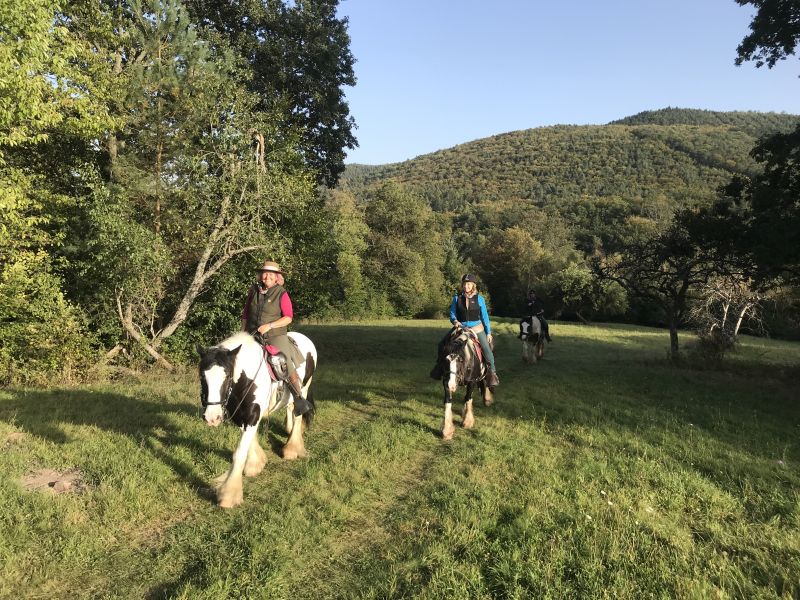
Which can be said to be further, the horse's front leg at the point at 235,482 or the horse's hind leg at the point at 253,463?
the horse's hind leg at the point at 253,463

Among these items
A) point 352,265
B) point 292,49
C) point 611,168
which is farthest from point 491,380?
point 611,168

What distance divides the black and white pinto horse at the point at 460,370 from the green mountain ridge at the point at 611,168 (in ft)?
328

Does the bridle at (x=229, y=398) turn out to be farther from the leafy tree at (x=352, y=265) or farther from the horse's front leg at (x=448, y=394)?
the leafy tree at (x=352, y=265)

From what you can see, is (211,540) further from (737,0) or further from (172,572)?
(737,0)

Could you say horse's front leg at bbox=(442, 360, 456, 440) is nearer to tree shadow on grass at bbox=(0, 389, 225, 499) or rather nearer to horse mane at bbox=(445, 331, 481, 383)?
horse mane at bbox=(445, 331, 481, 383)

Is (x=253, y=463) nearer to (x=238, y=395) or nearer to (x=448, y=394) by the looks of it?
(x=238, y=395)

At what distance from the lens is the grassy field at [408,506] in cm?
385

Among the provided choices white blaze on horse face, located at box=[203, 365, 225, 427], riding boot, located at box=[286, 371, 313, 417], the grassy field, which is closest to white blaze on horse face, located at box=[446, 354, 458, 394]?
the grassy field

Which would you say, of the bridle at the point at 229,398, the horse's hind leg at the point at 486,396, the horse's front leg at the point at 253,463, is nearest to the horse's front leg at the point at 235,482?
the bridle at the point at 229,398

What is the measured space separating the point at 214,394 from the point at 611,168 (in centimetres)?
16469

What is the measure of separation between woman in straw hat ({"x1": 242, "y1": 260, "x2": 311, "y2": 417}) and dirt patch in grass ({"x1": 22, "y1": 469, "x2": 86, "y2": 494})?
9.36ft

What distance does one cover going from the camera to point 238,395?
559 cm

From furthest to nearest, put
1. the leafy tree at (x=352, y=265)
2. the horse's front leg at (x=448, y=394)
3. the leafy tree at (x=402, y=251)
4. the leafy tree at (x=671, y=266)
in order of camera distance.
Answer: the leafy tree at (x=402, y=251)
the leafy tree at (x=352, y=265)
the leafy tree at (x=671, y=266)
the horse's front leg at (x=448, y=394)

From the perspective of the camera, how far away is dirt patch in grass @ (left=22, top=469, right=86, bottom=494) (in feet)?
17.6
